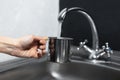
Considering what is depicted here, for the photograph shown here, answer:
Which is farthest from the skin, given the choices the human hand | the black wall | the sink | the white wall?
the black wall

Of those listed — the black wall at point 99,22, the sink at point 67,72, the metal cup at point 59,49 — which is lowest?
the sink at point 67,72

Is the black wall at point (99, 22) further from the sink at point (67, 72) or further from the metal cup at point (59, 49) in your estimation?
the metal cup at point (59, 49)

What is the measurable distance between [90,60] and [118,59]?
14 centimetres

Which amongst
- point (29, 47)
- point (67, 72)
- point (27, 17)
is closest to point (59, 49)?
point (29, 47)

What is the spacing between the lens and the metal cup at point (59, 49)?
2.39ft

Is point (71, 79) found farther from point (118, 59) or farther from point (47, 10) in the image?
point (47, 10)

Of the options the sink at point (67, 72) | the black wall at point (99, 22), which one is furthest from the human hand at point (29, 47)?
the black wall at point (99, 22)

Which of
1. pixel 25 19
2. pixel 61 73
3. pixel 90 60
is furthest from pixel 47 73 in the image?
pixel 25 19

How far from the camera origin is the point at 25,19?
112cm

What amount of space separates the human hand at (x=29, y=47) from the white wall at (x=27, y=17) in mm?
248

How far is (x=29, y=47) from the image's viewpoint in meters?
0.76

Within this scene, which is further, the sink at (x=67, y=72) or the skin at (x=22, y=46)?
the sink at (x=67, y=72)

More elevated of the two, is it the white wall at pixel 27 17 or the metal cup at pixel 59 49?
the white wall at pixel 27 17

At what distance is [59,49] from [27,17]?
1.44 feet
